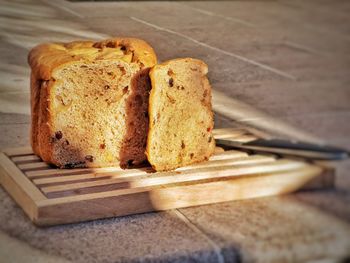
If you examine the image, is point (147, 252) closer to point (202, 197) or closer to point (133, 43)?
point (202, 197)

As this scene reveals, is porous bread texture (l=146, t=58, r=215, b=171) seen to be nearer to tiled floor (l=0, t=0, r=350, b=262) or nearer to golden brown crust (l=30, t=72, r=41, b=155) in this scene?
tiled floor (l=0, t=0, r=350, b=262)

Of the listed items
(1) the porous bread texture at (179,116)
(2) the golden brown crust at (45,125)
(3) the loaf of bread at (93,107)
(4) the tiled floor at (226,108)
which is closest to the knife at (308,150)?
(4) the tiled floor at (226,108)

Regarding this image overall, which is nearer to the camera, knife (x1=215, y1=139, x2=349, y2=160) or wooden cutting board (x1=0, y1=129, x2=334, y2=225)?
knife (x1=215, y1=139, x2=349, y2=160)

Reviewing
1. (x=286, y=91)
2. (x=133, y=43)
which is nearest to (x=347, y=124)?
(x=286, y=91)

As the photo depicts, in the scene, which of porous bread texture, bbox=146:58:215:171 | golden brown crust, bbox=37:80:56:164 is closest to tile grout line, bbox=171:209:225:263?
porous bread texture, bbox=146:58:215:171

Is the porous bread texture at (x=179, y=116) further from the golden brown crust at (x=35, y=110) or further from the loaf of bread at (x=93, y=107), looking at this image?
the golden brown crust at (x=35, y=110)

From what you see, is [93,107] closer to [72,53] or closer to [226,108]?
[72,53]
